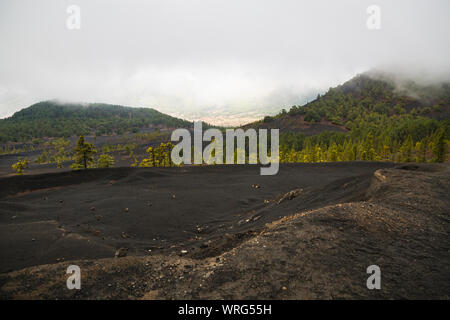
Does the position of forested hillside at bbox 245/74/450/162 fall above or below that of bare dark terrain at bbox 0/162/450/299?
above

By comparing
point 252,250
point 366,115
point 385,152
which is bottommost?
point 252,250

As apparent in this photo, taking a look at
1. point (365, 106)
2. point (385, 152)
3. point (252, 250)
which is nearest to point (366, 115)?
point (365, 106)

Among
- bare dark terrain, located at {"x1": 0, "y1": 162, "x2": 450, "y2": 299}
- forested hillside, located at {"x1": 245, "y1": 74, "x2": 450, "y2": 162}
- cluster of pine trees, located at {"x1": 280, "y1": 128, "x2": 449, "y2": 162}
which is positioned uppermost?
forested hillside, located at {"x1": 245, "y1": 74, "x2": 450, "y2": 162}

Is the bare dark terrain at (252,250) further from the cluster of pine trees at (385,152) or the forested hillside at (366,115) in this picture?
the forested hillside at (366,115)

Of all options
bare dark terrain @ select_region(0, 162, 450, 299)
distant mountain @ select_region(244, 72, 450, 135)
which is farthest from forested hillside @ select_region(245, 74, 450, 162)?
bare dark terrain @ select_region(0, 162, 450, 299)

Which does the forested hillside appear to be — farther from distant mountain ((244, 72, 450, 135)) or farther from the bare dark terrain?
the bare dark terrain

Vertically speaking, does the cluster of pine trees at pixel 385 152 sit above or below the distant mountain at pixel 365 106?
below

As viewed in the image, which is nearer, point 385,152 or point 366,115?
point 385,152

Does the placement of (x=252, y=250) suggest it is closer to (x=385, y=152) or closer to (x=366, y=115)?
(x=385, y=152)

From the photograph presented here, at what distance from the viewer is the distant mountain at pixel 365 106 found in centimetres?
10588

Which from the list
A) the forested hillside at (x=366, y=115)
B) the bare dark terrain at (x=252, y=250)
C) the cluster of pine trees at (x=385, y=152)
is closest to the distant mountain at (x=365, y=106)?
the forested hillside at (x=366, y=115)

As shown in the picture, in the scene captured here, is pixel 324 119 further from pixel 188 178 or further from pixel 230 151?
pixel 188 178

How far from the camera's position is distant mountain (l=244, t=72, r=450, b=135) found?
10588cm

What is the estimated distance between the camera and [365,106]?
126188 mm
